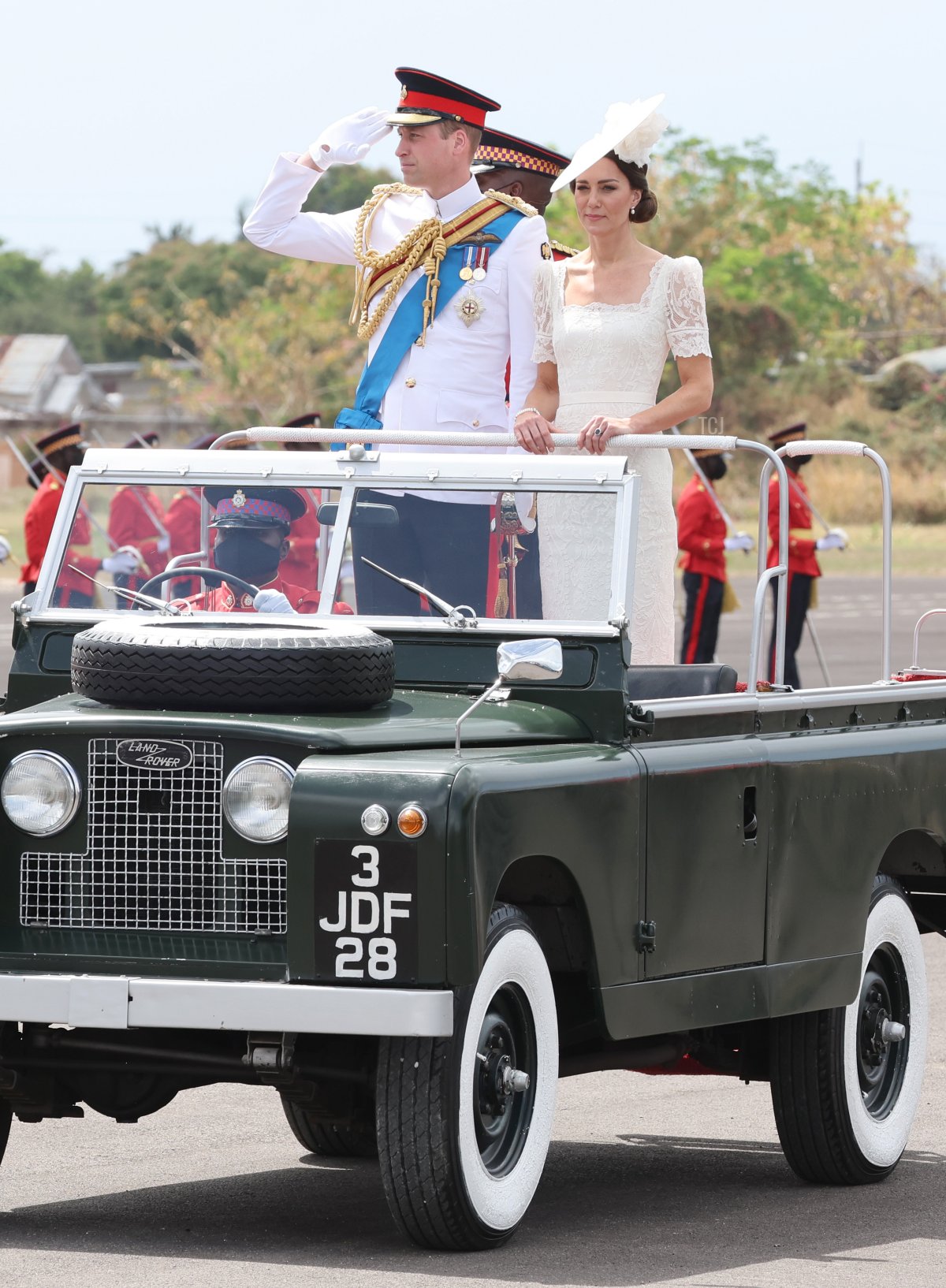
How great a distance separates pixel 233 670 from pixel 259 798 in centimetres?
34

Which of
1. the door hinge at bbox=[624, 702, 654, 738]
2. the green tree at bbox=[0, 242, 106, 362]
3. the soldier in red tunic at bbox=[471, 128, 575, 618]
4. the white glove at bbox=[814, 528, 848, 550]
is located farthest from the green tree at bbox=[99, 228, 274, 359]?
the door hinge at bbox=[624, 702, 654, 738]

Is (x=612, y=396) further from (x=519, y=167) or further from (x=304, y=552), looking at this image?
(x=519, y=167)

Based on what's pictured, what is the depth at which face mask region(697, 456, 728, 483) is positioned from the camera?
67.9ft

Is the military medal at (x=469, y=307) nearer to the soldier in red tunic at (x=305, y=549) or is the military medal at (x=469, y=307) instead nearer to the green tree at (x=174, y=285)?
the soldier in red tunic at (x=305, y=549)

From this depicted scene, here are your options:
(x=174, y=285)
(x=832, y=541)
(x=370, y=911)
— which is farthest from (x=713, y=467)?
(x=174, y=285)

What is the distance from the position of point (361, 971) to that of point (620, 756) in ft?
2.99

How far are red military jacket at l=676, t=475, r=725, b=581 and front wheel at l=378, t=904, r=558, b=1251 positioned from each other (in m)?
14.5

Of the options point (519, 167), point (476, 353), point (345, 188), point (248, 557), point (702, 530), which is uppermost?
point (345, 188)

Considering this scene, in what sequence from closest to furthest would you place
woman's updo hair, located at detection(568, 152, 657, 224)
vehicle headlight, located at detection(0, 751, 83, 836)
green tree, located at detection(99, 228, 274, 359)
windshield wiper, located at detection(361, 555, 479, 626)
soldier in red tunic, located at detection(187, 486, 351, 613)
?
vehicle headlight, located at detection(0, 751, 83, 836), windshield wiper, located at detection(361, 555, 479, 626), soldier in red tunic, located at detection(187, 486, 351, 613), woman's updo hair, located at detection(568, 152, 657, 224), green tree, located at detection(99, 228, 274, 359)

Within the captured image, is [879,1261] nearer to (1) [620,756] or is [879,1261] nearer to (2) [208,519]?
(1) [620,756]

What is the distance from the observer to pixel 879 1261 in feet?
18.0

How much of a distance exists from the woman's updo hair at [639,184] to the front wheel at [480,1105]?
2.56 metres

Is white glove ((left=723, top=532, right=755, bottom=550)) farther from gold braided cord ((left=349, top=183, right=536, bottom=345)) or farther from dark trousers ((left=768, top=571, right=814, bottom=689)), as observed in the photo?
gold braided cord ((left=349, top=183, right=536, bottom=345))

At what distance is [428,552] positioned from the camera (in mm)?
6328
